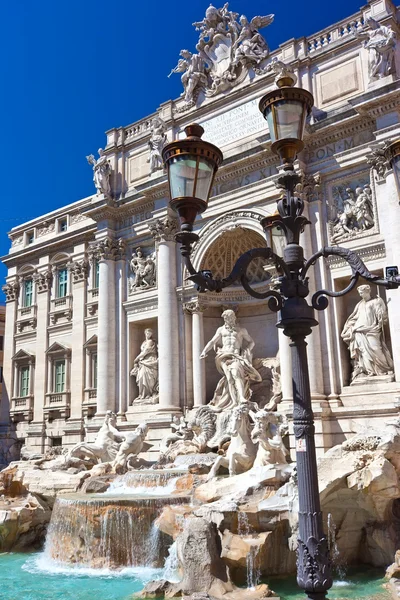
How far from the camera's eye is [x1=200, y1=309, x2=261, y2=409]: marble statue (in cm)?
1727

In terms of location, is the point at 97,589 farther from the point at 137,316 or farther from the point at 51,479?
the point at 137,316

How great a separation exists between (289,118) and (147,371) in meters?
14.7

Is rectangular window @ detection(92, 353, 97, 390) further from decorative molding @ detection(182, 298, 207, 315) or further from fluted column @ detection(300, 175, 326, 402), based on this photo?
fluted column @ detection(300, 175, 326, 402)

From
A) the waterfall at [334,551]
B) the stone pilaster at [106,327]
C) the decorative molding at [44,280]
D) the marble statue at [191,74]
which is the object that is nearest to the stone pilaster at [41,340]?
the decorative molding at [44,280]

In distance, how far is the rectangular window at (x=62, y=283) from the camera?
24.8m

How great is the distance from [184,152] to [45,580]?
29.3 feet

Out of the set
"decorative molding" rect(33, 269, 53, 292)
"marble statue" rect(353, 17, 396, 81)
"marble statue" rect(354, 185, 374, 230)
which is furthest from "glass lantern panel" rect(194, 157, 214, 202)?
"decorative molding" rect(33, 269, 53, 292)

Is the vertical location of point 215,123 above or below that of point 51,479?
above

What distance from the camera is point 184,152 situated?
569 centimetres

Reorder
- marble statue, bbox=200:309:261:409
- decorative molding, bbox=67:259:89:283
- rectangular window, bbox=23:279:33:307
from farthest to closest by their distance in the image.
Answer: rectangular window, bbox=23:279:33:307
decorative molding, bbox=67:259:89:283
marble statue, bbox=200:309:261:409

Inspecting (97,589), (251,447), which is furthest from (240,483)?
(97,589)

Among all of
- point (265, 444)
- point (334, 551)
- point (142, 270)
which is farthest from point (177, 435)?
point (334, 551)

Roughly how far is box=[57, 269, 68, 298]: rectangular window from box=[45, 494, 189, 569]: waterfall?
13.6m

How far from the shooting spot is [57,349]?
941 inches
